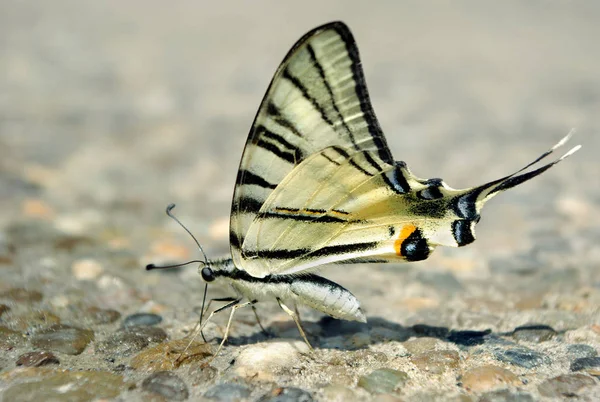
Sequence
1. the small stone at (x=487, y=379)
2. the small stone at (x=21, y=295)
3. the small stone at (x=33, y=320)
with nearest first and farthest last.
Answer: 1. the small stone at (x=487, y=379)
2. the small stone at (x=33, y=320)
3. the small stone at (x=21, y=295)

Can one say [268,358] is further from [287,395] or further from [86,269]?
[86,269]

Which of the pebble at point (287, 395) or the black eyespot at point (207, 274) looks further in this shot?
the black eyespot at point (207, 274)

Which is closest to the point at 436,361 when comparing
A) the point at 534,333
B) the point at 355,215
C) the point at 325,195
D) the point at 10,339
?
the point at 534,333

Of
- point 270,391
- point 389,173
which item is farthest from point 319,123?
point 270,391

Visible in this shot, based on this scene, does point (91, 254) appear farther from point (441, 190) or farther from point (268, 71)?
point (268, 71)

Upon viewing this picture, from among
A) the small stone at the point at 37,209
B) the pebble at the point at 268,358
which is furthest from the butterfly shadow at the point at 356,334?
the small stone at the point at 37,209

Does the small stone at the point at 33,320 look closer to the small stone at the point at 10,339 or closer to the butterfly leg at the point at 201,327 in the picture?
the small stone at the point at 10,339
